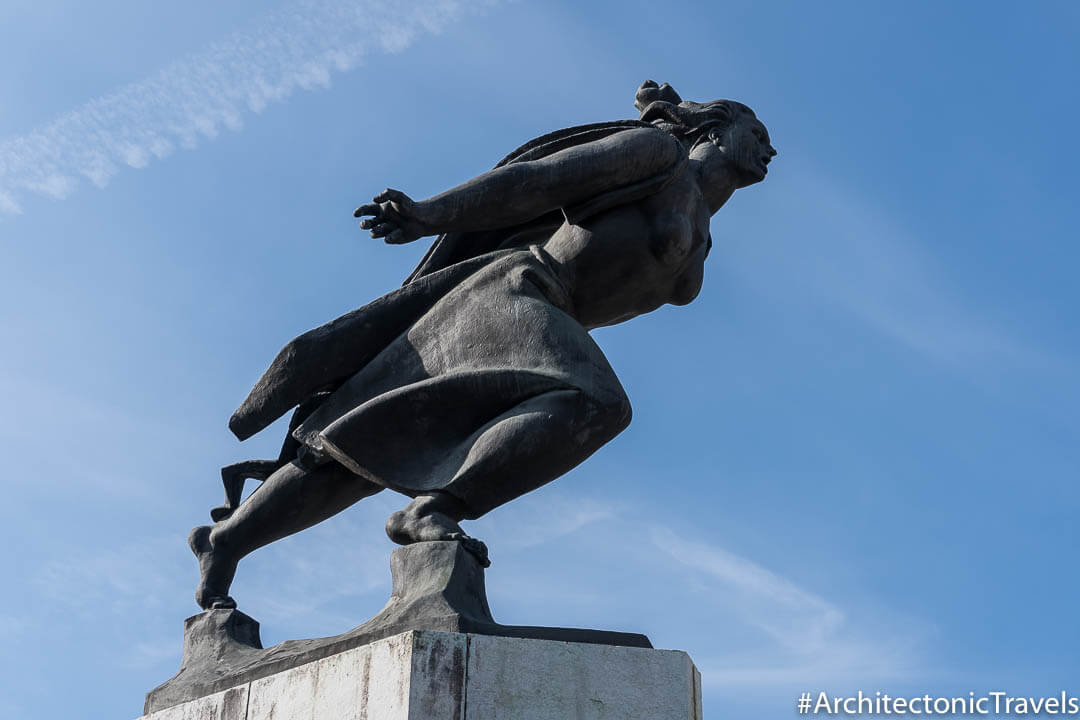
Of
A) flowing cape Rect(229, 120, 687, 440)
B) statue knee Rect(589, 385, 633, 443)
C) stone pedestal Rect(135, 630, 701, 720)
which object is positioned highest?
flowing cape Rect(229, 120, 687, 440)

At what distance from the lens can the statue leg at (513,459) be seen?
4648 mm

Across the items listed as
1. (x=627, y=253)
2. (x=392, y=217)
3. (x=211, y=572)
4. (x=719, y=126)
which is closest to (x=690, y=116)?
(x=719, y=126)

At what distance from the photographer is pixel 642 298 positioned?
222 inches

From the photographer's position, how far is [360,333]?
5.36 m

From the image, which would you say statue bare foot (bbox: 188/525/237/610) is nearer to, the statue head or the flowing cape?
the flowing cape

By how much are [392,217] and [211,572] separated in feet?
5.39

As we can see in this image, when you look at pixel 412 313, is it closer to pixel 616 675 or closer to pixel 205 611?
pixel 205 611

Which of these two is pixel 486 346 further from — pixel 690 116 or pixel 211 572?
pixel 690 116

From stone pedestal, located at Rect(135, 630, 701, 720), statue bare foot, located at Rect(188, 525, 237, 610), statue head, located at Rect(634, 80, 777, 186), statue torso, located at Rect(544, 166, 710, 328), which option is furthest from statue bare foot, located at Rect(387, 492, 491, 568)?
statue head, located at Rect(634, 80, 777, 186)

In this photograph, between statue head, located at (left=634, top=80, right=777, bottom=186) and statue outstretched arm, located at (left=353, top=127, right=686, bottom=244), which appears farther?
statue head, located at (left=634, top=80, right=777, bottom=186)

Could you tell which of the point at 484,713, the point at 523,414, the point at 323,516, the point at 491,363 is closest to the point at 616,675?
the point at 484,713

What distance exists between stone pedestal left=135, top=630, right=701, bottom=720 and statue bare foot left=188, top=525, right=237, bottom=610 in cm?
103

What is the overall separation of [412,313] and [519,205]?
625 mm

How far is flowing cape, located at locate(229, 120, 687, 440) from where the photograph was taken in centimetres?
531
